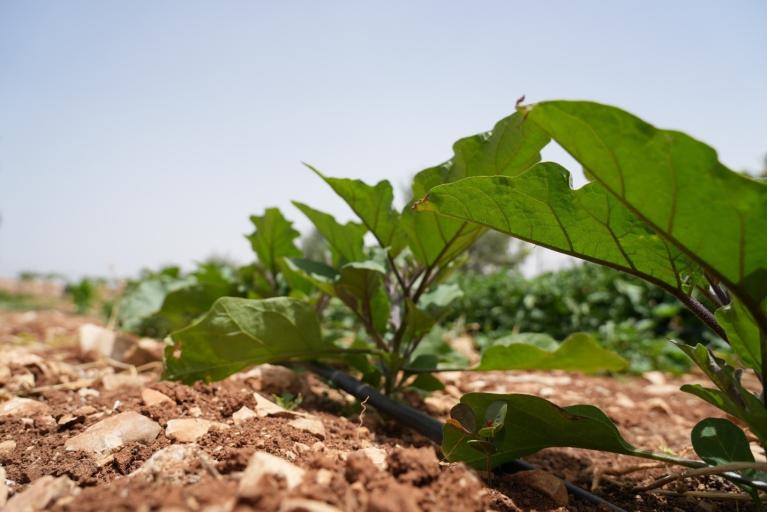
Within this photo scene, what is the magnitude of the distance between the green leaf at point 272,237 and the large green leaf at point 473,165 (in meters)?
1.03

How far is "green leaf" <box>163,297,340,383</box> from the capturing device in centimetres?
178

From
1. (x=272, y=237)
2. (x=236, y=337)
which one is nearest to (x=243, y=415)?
(x=236, y=337)

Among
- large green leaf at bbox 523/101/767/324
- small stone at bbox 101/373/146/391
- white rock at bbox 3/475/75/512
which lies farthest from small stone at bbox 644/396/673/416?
white rock at bbox 3/475/75/512

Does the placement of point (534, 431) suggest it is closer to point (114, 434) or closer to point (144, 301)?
point (114, 434)

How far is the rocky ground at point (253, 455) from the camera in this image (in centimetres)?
94

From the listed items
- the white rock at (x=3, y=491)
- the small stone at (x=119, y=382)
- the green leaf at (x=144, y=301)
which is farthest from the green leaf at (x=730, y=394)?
the green leaf at (x=144, y=301)

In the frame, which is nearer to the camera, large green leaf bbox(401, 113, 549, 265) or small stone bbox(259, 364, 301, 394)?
large green leaf bbox(401, 113, 549, 265)

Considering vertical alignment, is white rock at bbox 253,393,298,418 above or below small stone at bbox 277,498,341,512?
below

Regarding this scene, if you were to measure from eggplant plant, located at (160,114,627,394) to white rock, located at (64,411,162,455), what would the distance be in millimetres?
367

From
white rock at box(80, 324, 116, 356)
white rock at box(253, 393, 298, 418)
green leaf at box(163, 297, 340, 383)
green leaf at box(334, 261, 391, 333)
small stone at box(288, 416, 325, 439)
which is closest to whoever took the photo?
small stone at box(288, 416, 325, 439)

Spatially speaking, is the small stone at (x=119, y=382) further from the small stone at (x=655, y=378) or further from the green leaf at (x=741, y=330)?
the small stone at (x=655, y=378)

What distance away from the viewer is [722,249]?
103 centimetres

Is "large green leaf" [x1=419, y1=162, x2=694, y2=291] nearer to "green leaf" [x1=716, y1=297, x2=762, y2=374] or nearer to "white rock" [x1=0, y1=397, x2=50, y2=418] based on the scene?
"green leaf" [x1=716, y1=297, x2=762, y2=374]

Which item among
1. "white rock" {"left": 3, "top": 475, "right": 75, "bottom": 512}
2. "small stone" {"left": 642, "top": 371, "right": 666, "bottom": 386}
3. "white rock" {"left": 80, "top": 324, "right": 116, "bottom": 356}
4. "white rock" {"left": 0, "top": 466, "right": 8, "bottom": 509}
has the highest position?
"small stone" {"left": 642, "top": 371, "right": 666, "bottom": 386}
